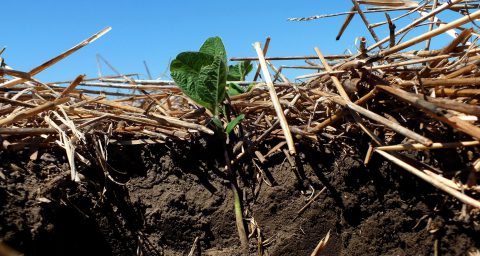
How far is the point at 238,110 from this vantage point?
174 cm

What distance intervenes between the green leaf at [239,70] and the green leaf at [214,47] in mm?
331

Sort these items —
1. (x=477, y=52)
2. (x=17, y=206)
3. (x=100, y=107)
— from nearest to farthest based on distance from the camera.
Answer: (x=17, y=206), (x=477, y=52), (x=100, y=107)

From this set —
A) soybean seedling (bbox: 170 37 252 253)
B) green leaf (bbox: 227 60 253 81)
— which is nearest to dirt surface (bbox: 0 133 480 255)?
soybean seedling (bbox: 170 37 252 253)

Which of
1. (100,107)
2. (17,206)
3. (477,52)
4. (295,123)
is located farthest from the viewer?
(100,107)

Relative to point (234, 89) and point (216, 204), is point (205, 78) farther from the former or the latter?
point (216, 204)

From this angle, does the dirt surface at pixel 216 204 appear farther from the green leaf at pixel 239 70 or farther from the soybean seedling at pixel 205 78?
the green leaf at pixel 239 70

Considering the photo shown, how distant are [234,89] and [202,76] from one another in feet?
0.88

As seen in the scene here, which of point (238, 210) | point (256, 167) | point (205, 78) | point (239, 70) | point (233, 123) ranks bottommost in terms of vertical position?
point (238, 210)

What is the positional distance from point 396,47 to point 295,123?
0.39 m

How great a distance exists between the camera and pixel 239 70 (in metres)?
2.03

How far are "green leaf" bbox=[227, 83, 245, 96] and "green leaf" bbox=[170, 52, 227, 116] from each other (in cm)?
23

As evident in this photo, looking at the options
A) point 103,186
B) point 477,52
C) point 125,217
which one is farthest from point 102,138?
point 477,52

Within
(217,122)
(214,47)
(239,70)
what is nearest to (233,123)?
(217,122)

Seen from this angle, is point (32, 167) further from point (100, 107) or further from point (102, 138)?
point (100, 107)
